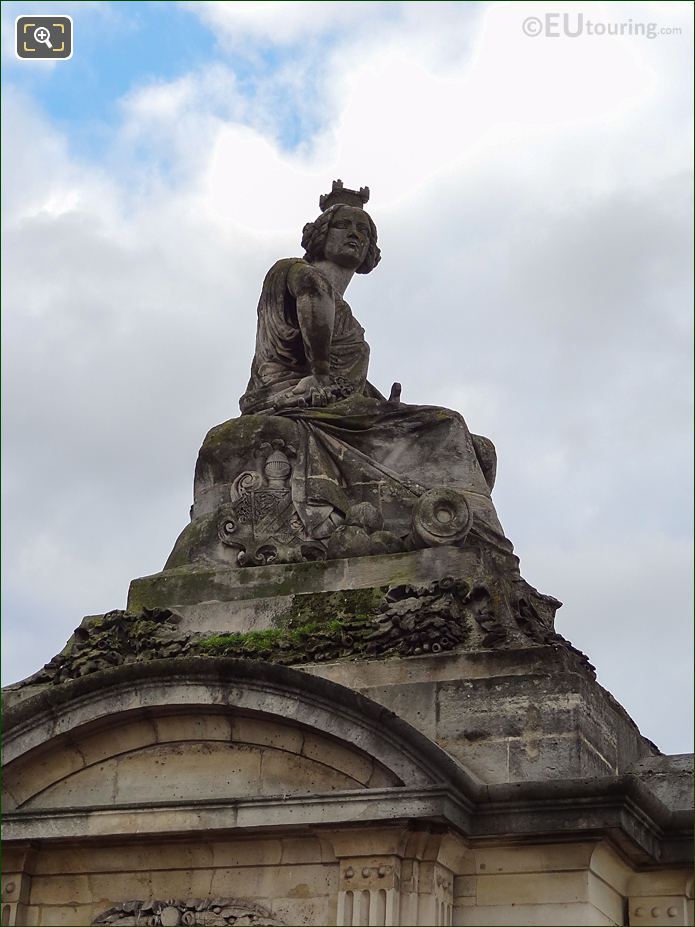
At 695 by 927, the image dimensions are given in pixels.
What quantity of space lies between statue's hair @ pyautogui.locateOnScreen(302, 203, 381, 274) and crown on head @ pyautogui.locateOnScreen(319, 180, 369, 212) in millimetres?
87

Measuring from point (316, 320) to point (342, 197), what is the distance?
5.98 ft

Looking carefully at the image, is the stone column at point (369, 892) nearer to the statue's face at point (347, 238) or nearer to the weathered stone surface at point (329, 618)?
the weathered stone surface at point (329, 618)

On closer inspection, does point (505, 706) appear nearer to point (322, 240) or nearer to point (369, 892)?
point (369, 892)

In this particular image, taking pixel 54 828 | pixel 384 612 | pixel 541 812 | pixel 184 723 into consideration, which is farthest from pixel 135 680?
pixel 541 812

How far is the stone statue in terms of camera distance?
→ 13906mm

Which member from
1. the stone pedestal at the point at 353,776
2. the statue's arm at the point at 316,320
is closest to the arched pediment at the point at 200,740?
the stone pedestal at the point at 353,776

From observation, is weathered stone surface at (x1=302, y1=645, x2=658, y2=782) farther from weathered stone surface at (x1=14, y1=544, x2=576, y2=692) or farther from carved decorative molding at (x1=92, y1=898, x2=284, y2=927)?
carved decorative molding at (x1=92, y1=898, x2=284, y2=927)

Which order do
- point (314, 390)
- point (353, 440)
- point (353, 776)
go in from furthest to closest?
point (314, 390)
point (353, 440)
point (353, 776)

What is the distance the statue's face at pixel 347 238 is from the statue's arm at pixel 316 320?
663 mm

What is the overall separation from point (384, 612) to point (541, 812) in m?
2.31

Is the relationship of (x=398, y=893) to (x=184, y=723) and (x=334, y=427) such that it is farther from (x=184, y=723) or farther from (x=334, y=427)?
(x=334, y=427)

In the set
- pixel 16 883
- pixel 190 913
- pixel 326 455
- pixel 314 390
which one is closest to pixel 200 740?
pixel 190 913

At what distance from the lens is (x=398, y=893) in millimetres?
11266

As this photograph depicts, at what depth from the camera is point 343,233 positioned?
1631cm
